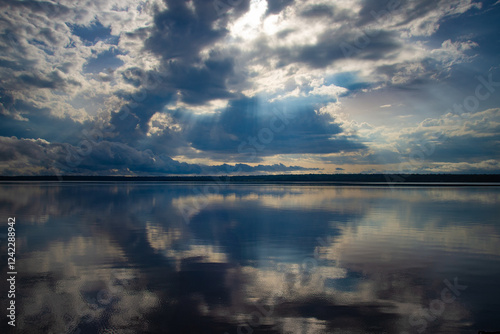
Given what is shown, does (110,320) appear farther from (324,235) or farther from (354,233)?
(354,233)

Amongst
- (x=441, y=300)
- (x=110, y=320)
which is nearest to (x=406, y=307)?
(x=441, y=300)

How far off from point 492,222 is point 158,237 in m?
26.0

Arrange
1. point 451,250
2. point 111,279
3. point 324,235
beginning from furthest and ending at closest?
point 324,235 < point 451,250 < point 111,279

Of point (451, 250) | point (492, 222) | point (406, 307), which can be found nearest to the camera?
point (406, 307)

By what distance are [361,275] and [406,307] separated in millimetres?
2946

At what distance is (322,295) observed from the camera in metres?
10.2

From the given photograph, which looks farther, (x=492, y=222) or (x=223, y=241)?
(x=492, y=222)

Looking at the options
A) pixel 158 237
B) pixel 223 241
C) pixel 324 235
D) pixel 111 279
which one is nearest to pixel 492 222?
pixel 324 235

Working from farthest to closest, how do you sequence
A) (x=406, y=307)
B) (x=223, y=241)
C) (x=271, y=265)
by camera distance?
(x=223, y=241)
(x=271, y=265)
(x=406, y=307)

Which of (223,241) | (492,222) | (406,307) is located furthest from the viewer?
(492,222)

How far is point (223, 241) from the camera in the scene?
18.6m

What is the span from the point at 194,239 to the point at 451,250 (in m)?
13.9

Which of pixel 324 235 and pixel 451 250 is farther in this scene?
pixel 324 235

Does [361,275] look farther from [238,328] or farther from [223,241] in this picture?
[223,241]
